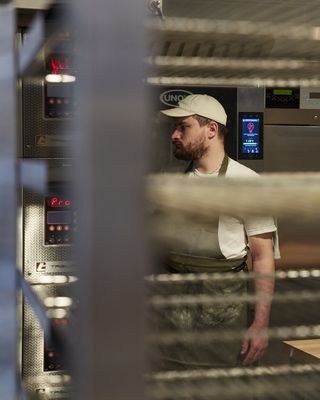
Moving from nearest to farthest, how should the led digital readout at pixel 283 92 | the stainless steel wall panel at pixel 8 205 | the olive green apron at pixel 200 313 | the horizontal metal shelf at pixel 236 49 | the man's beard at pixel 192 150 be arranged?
the horizontal metal shelf at pixel 236 49
the stainless steel wall panel at pixel 8 205
the olive green apron at pixel 200 313
the man's beard at pixel 192 150
the led digital readout at pixel 283 92

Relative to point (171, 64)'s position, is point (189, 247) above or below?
below

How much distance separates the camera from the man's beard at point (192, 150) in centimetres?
249

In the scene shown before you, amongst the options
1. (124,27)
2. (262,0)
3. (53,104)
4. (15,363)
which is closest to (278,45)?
(124,27)

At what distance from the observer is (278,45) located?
0.98 meters

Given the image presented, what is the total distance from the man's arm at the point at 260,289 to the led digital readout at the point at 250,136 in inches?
38.6

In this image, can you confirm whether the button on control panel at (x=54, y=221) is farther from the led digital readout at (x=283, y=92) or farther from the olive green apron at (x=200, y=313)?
the led digital readout at (x=283, y=92)

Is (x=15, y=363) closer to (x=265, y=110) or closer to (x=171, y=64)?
(x=171, y=64)

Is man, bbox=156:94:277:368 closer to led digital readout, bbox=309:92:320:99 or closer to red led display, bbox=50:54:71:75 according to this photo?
red led display, bbox=50:54:71:75

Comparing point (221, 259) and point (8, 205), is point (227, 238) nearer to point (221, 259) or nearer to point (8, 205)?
point (221, 259)

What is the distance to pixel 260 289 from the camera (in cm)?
228

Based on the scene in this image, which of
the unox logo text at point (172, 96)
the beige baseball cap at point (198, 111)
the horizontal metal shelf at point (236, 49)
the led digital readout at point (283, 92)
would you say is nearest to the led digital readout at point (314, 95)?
the led digital readout at point (283, 92)

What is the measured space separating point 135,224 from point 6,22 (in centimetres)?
72

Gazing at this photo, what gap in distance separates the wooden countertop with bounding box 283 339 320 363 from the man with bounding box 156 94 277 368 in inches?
4.1

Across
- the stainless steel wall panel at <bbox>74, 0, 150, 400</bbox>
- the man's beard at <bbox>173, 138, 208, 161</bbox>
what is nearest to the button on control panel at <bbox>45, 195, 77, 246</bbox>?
the man's beard at <bbox>173, 138, 208, 161</bbox>
